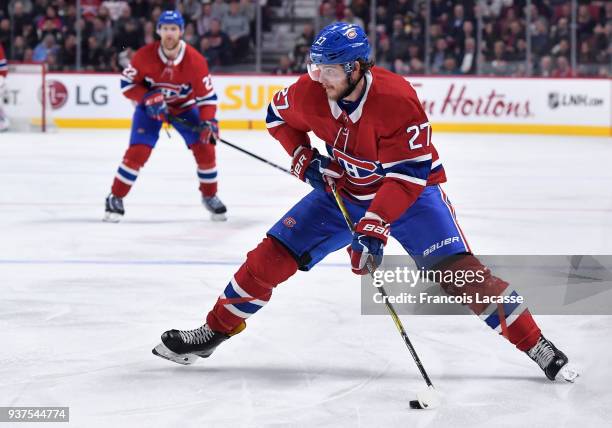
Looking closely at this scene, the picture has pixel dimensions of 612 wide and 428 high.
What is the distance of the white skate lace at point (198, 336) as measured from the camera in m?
3.24

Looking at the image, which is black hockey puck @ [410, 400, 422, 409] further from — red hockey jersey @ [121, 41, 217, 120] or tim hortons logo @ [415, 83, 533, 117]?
tim hortons logo @ [415, 83, 533, 117]

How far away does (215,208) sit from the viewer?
6.49m

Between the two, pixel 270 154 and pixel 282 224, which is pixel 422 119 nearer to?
pixel 282 224

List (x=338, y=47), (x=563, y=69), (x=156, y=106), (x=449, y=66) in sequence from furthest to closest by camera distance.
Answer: (x=449, y=66) → (x=563, y=69) → (x=156, y=106) → (x=338, y=47)

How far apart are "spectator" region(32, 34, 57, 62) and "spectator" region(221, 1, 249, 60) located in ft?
6.86

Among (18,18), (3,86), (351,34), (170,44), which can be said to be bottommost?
(3,86)

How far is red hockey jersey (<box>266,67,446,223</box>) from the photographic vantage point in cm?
299

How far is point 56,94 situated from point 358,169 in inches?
409

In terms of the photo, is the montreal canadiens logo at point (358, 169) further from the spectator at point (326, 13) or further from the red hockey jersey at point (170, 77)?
the spectator at point (326, 13)

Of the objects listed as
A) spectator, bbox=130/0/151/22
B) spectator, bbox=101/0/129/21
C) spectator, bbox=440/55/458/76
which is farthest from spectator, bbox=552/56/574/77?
spectator, bbox=101/0/129/21

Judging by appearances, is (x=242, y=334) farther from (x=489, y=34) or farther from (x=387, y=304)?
(x=489, y=34)

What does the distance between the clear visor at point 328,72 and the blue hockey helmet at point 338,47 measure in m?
0.01

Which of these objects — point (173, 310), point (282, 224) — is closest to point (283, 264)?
point (282, 224)

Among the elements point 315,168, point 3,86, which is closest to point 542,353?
point 315,168
